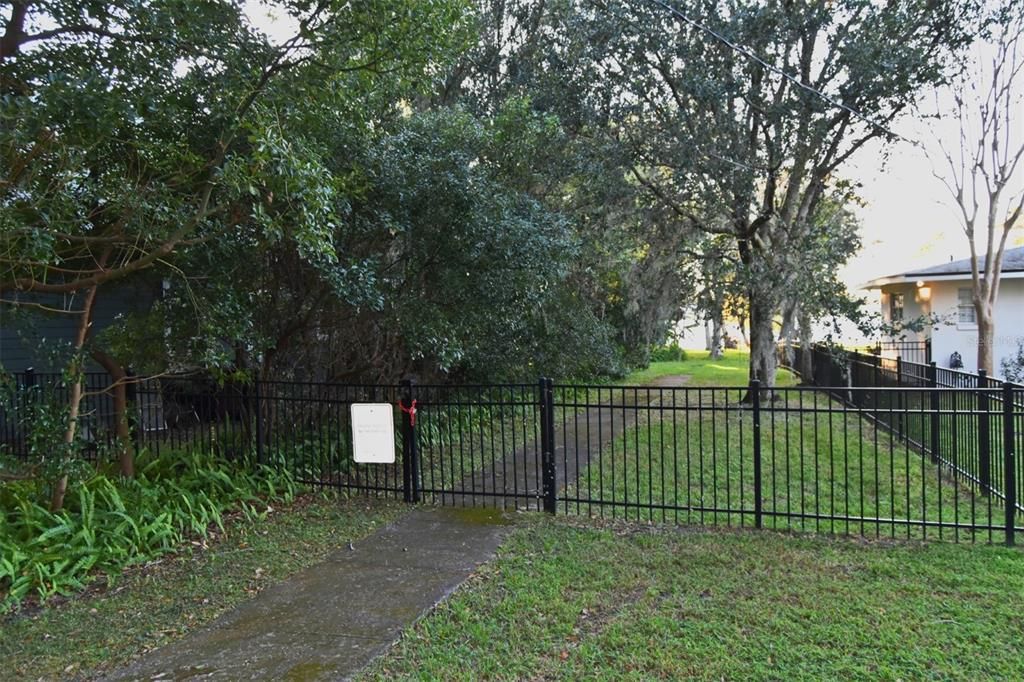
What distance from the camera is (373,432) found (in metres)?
6.54

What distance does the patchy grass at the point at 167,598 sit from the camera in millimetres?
3887

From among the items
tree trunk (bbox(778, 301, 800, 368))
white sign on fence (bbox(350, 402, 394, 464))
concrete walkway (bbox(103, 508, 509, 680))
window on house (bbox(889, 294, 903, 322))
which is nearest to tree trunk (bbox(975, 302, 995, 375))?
tree trunk (bbox(778, 301, 800, 368))

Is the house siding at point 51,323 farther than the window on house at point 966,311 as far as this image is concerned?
No

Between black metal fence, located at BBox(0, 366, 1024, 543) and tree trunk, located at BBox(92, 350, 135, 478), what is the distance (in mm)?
166

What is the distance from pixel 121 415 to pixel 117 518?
4.30ft

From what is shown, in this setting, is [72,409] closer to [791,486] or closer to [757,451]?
[757,451]

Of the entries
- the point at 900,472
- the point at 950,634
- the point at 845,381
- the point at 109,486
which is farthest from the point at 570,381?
the point at 950,634

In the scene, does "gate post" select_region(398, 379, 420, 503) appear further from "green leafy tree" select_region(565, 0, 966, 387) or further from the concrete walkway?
"green leafy tree" select_region(565, 0, 966, 387)

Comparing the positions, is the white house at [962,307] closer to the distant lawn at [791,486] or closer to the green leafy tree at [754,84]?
the green leafy tree at [754,84]

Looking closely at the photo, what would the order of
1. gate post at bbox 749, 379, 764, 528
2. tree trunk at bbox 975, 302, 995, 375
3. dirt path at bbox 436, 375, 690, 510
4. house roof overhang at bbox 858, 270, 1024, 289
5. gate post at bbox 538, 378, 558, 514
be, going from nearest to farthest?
1. gate post at bbox 749, 379, 764, 528
2. gate post at bbox 538, 378, 558, 514
3. dirt path at bbox 436, 375, 690, 510
4. tree trunk at bbox 975, 302, 995, 375
5. house roof overhang at bbox 858, 270, 1024, 289

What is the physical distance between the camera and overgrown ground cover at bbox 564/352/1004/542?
5.71m

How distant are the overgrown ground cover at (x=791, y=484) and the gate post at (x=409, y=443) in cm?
153

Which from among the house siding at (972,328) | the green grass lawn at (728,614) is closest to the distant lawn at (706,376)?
the house siding at (972,328)

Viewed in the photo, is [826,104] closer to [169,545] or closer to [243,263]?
[243,263]
